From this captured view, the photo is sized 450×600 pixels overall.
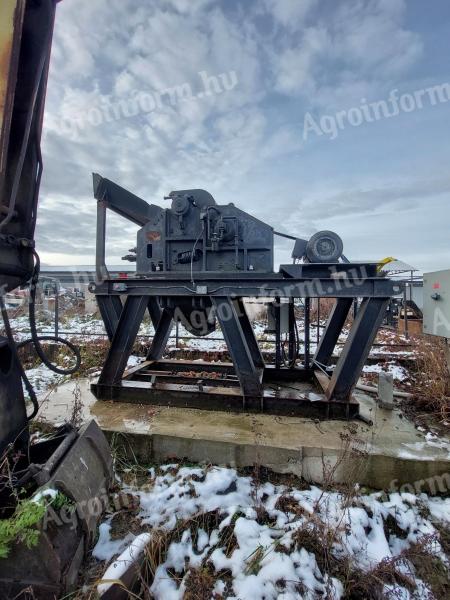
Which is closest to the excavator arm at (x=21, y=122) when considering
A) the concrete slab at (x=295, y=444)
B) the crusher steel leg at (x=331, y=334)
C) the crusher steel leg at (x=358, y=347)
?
the concrete slab at (x=295, y=444)

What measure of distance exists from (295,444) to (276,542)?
907 millimetres

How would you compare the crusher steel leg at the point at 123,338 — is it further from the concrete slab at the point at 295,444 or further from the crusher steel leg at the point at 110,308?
the concrete slab at the point at 295,444

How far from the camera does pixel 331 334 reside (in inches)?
194

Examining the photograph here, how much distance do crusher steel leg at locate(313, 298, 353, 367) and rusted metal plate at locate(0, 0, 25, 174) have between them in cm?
421

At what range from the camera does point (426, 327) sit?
3873 mm

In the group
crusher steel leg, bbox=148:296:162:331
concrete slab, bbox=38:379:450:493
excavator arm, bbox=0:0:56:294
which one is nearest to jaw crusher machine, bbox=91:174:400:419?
concrete slab, bbox=38:379:450:493

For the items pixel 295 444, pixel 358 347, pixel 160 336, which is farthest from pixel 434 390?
pixel 160 336

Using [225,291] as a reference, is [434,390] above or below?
below

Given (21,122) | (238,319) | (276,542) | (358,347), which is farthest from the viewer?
(238,319)

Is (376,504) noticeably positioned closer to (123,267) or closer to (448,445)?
(448,445)

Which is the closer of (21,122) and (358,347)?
(21,122)

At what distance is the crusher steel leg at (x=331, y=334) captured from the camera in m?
4.72

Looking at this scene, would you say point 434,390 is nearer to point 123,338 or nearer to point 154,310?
point 123,338

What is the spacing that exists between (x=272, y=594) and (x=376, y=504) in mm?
1114
